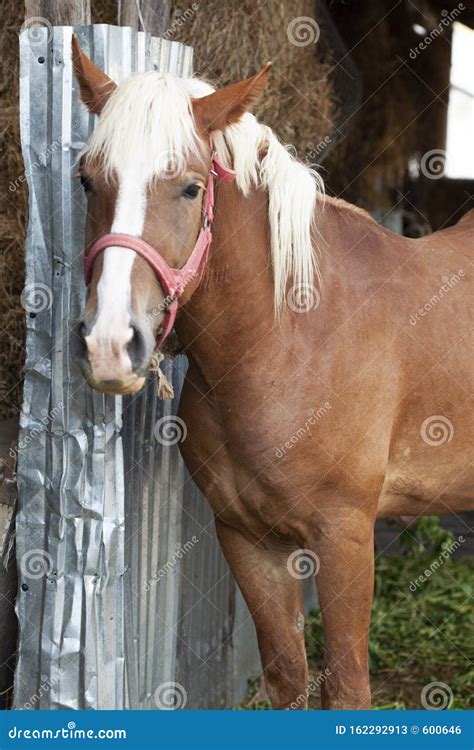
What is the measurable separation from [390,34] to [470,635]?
161 inches

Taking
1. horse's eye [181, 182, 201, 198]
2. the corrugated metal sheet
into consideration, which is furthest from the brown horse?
the corrugated metal sheet

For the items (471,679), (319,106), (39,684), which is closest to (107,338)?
(39,684)

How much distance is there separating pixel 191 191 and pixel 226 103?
0.83 feet

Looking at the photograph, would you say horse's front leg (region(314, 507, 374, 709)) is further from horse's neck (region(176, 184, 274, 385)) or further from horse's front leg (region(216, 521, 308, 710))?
horse's neck (region(176, 184, 274, 385))

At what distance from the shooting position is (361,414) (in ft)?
9.53

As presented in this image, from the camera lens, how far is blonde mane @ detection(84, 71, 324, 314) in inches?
97.6

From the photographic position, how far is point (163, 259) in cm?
248

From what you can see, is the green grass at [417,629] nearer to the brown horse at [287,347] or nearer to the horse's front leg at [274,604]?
the horse's front leg at [274,604]

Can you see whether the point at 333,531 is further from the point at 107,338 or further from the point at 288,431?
the point at 107,338

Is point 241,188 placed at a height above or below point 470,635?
above

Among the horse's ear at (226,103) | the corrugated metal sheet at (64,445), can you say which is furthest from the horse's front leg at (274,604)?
the horse's ear at (226,103)

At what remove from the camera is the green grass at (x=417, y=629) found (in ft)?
14.9

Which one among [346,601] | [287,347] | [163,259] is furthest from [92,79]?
[346,601]

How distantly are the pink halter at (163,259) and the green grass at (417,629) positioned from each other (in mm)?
2124
